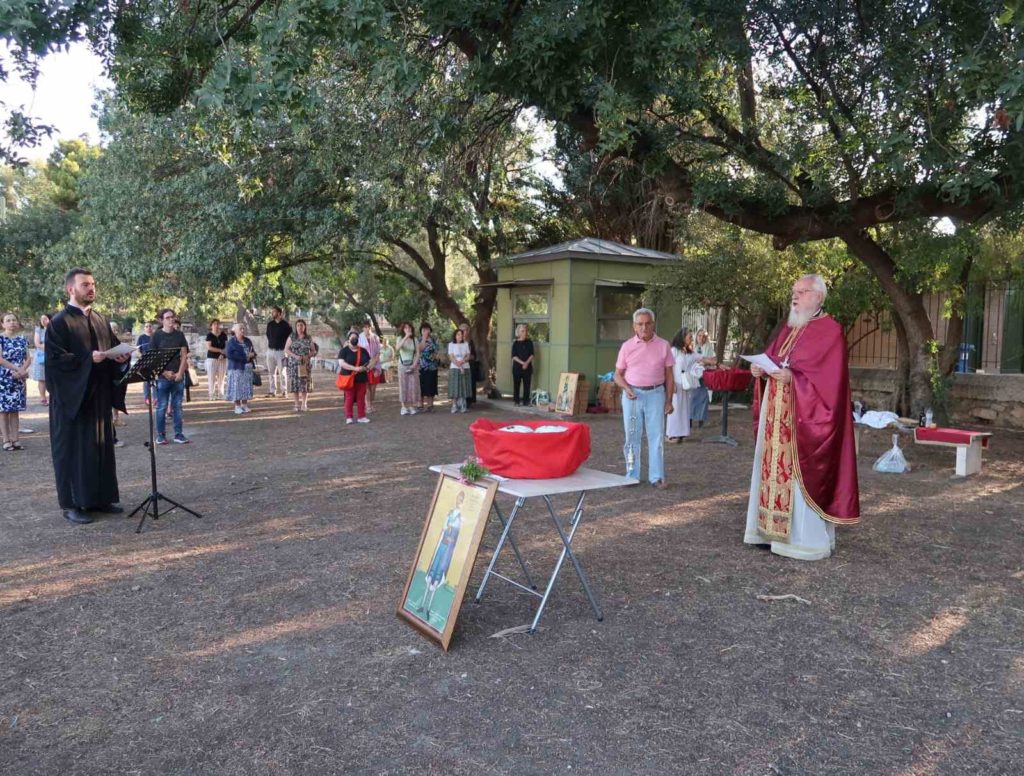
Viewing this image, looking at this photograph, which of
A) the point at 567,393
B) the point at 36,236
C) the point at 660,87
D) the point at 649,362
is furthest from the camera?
the point at 36,236

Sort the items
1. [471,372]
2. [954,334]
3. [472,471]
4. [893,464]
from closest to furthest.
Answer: [472,471], [893,464], [954,334], [471,372]

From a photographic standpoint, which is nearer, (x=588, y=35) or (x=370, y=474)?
(x=588, y=35)

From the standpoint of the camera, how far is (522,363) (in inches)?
610

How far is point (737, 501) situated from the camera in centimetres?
753

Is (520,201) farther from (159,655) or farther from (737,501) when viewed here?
(159,655)

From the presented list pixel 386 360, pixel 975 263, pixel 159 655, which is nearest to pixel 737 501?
pixel 159 655

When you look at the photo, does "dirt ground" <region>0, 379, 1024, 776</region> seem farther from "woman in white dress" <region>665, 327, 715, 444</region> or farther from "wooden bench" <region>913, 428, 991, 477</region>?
"woman in white dress" <region>665, 327, 715, 444</region>

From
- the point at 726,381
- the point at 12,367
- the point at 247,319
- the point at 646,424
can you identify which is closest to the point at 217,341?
the point at 12,367

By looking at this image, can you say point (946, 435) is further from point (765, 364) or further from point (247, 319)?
point (247, 319)

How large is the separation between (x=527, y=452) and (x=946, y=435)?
6.90m

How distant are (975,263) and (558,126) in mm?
7366

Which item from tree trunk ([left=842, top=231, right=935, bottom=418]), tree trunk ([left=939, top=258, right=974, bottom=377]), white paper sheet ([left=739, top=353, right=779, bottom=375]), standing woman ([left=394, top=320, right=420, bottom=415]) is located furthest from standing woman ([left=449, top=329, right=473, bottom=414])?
white paper sheet ([left=739, top=353, right=779, bottom=375])

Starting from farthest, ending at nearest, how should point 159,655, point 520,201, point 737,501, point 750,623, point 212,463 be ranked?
1. point 520,201
2. point 212,463
3. point 737,501
4. point 750,623
5. point 159,655

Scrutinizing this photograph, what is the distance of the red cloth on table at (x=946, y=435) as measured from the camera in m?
8.71
